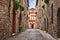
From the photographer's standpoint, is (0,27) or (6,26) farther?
(6,26)

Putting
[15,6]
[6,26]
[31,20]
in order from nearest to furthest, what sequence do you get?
[6,26]
[15,6]
[31,20]

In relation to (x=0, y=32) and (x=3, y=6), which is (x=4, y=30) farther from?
(x=3, y=6)

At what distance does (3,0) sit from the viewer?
10719 mm

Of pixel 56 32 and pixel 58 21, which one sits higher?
pixel 58 21

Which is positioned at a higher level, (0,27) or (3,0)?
(3,0)

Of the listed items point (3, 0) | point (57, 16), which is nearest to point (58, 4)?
point (57, 16)

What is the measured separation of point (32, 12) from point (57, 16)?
154ft

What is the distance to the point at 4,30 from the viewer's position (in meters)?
10.8

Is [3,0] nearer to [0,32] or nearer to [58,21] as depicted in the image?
[0,32]

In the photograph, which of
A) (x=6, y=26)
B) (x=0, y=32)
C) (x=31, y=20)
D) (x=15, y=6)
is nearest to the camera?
(x=0, y=32)

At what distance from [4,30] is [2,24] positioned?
1.51ft

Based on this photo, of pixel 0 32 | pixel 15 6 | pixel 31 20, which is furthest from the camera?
pixel 31 20

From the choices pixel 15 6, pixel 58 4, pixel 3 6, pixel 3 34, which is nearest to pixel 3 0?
pixel 3 6

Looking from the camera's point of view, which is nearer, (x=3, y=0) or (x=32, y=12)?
(x=3, y=0)
